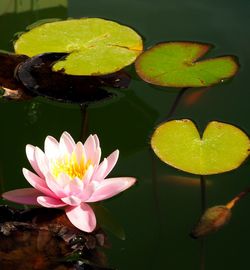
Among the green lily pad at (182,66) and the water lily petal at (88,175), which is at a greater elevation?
the green lily pad at (182,66)

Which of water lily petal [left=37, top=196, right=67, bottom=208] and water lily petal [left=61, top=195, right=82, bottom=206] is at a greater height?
water lily petal [left=61, top=195, right=82, bottom=206]

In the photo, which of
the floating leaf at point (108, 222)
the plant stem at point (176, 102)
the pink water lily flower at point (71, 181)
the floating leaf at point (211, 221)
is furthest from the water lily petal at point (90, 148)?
the plant stem at point (176, 102)

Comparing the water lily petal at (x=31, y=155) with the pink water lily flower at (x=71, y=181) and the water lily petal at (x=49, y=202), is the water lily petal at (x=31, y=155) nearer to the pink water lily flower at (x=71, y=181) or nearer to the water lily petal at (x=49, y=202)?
the pink water lily flower at (x=71, y=181)

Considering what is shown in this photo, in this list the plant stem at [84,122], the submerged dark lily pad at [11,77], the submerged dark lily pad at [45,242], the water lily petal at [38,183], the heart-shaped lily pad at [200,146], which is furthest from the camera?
the submerged dark lily pad at [11,77]

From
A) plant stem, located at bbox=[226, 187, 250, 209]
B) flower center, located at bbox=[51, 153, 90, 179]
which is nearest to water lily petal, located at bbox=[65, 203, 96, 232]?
flower center, located at bbox=[51, 153, 90, 179]

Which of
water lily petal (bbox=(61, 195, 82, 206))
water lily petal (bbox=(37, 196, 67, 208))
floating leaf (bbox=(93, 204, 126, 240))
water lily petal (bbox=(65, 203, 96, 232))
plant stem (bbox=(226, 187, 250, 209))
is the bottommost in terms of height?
floating leaf (bbox=(93, 204, 126, 240))

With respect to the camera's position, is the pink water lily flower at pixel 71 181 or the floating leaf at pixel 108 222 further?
the floating leaf at pixel 108 222

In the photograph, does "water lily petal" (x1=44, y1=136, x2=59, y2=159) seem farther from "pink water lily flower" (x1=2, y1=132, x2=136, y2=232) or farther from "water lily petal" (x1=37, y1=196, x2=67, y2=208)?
"water lily petal" (x1=37, y1=196, x2=67, y2=208)

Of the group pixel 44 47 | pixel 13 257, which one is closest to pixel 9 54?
pixel 44 47
